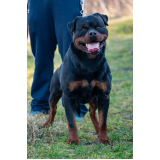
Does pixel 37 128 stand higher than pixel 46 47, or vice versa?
pixel 46 47

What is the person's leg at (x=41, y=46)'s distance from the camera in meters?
3.57

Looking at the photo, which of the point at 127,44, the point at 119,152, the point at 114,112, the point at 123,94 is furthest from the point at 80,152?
the point at 127,44

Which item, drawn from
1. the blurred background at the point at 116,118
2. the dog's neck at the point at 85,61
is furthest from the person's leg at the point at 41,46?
the dog's neck at the point at 85,61

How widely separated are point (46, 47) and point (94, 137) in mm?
1595

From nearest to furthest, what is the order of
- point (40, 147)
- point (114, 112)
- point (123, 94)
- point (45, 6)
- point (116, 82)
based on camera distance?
point (40, 147) < point (45, 6) < point (114, 112) < point (123, 94) < point (116, 82)

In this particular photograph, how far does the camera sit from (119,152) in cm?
251

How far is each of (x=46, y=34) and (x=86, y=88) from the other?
Answer: 1.38 meters

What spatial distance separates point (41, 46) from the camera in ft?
12.4

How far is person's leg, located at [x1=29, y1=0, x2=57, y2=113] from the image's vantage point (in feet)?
11.7

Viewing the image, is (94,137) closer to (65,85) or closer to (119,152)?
(119,152)

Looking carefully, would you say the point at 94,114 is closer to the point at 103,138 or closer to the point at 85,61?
the point at 103,138

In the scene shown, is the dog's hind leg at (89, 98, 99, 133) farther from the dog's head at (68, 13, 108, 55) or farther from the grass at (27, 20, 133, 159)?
the dog's head at (68, 13, 108, 55)

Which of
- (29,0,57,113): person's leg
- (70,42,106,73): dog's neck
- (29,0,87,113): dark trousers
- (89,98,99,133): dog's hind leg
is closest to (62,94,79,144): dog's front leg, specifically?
(70,42,106,73): dog's neck

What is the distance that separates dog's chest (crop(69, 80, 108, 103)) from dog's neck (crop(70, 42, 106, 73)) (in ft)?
0.48
